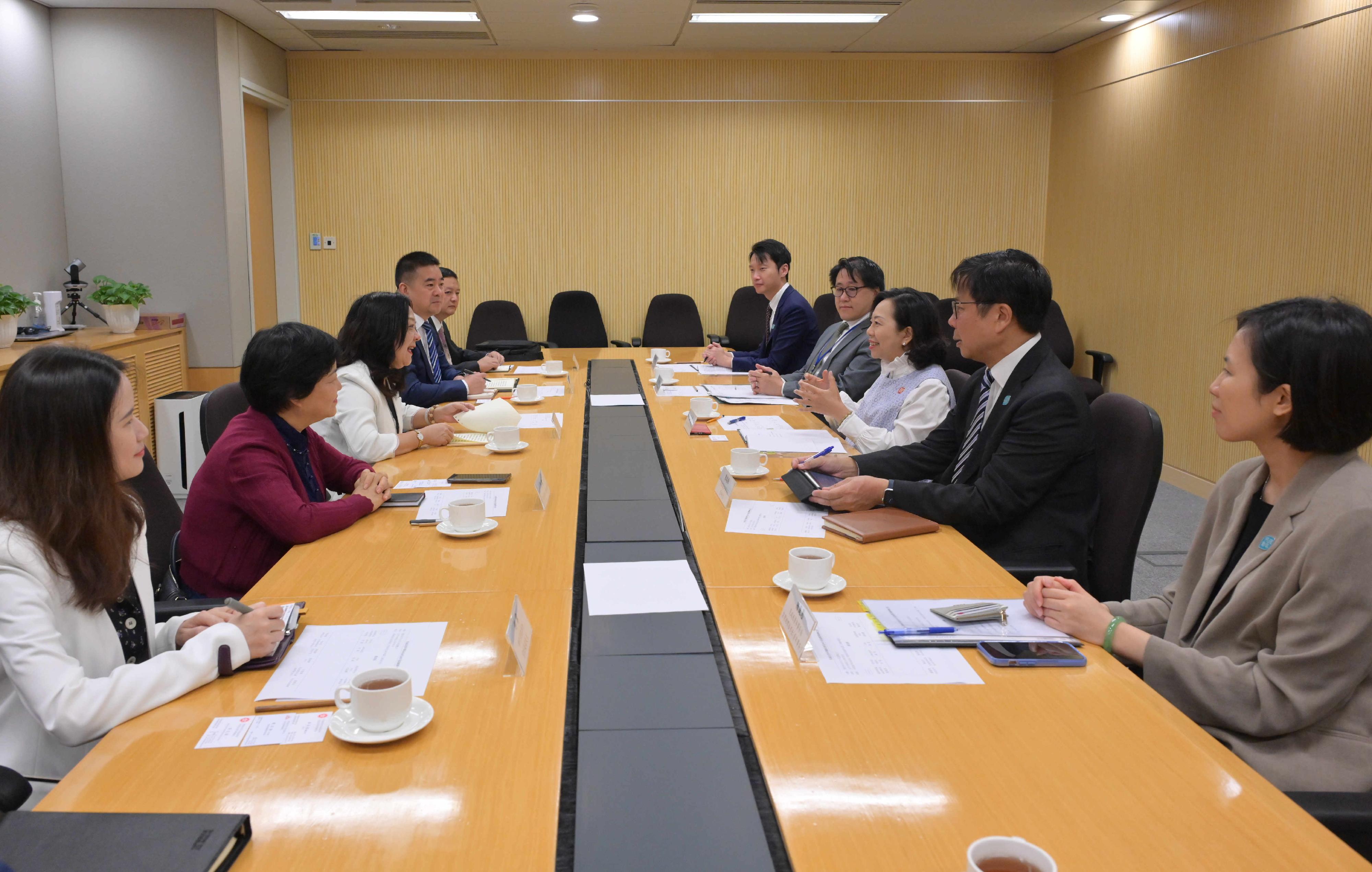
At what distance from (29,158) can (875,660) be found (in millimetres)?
5736

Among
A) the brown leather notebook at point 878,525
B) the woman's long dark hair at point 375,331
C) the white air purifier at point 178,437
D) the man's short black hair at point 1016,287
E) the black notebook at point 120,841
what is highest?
the man's short black hair at point 1016,287

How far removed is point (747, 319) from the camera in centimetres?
729

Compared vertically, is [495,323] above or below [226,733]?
above

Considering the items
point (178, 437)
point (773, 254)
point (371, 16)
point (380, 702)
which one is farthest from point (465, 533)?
point (371, 16)

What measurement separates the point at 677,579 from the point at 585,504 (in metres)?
0.62

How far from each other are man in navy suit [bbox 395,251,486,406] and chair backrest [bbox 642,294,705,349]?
8.60 ft

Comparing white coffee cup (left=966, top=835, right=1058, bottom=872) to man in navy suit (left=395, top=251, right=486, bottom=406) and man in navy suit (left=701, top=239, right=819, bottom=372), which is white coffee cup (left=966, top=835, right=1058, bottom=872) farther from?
man in navy suit (left=701, top=239, right=819, bottom=372)

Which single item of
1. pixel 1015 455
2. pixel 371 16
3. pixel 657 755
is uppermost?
pixel 371 16

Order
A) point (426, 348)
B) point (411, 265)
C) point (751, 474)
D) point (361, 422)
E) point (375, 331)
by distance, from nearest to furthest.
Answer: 1. point (751, 474)
2. point (361, 422)
3. point (375, 331)
4. point (411, 265)
5. point (426, 348)

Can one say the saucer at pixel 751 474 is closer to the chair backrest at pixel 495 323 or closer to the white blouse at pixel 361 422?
the white blouse at pixel 361 422

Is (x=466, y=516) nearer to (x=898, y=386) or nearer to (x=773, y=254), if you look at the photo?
(x=898, y=386)

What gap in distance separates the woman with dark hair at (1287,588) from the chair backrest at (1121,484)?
21.2 inches

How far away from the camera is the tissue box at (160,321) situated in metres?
5.75

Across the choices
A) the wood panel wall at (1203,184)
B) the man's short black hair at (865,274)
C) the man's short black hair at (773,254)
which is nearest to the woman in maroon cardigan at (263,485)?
the man's short black hair at (865,274)
